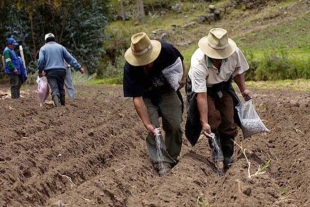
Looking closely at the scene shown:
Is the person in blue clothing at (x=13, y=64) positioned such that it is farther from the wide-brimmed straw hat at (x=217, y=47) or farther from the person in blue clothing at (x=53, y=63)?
the wide-brimmed straw hat at (x=217, y=47)

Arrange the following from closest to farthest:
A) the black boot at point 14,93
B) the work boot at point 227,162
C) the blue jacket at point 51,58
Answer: the work boot at point 227,162 < the blue jacket at point 51,58 < the black boot at point 14,93

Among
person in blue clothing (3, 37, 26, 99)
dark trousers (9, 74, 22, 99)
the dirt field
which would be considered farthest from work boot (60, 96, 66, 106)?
dark trousers (9, 74, 22, 99)

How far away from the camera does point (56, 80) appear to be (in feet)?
35.6

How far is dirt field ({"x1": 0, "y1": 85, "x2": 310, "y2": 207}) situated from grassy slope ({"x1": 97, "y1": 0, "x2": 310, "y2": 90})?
34.3 feet

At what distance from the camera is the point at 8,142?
7.75 m

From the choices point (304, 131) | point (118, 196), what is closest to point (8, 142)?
point (118, 196)

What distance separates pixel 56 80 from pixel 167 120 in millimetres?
4537

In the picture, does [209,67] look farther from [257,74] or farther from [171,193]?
[257,74]

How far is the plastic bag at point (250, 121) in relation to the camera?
661 centimetres

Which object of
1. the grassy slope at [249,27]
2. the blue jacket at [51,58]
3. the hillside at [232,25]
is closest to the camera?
the blue jacket at [51,58]

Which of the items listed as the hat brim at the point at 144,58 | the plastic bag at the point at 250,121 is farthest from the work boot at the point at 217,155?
the hat brim at the point at 144,58

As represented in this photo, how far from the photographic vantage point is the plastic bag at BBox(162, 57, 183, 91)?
6460mm

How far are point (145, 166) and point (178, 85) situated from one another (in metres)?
0.97

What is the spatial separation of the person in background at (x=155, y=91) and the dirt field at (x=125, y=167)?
21cm
